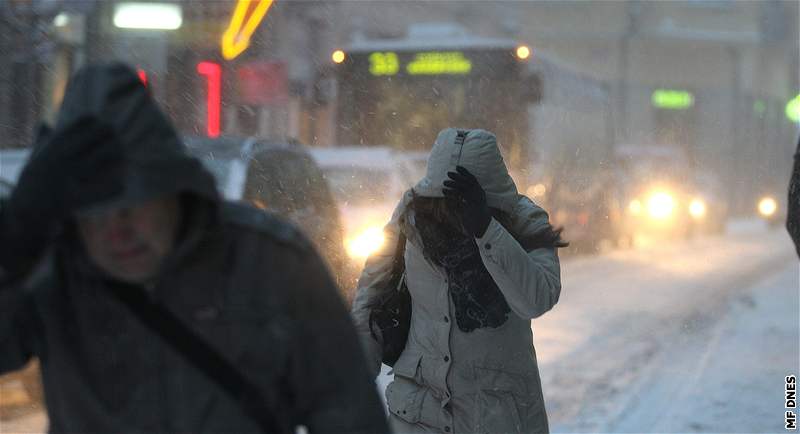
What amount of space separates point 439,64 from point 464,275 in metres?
15.8

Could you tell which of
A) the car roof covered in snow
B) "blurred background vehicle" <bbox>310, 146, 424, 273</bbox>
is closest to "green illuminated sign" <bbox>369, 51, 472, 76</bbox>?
"blurred background vehicle" <bbox>310, 146, 424, 273</bbox>

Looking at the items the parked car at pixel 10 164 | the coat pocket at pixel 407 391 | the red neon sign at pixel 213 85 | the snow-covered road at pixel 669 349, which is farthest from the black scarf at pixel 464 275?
the red neon sign at pixel 213 85

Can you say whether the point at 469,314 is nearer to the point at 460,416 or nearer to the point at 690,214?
the point at 460,416

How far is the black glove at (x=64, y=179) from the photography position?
6.56ft

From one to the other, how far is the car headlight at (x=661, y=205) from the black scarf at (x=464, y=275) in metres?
26.9

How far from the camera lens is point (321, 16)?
32438mm

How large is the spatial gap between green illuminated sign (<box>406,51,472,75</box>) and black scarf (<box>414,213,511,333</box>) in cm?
1552

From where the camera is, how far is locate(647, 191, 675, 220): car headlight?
30.0 meters

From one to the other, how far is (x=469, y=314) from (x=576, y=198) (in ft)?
66.0

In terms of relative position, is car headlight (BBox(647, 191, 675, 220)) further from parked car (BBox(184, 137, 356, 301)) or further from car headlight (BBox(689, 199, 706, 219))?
parked car (BBox(184, 137, 356, 301))

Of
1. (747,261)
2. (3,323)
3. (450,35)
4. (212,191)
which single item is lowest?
(747,261)

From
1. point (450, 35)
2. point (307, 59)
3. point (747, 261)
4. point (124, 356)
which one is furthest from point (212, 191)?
point (307, 59)

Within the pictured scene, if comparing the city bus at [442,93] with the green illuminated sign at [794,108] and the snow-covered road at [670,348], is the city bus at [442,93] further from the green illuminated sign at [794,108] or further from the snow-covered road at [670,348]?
the green illuminated sign at [794,108]

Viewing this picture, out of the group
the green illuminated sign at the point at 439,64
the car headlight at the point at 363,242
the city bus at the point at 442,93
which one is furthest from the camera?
the green illuminated sign at the point at 439,64
